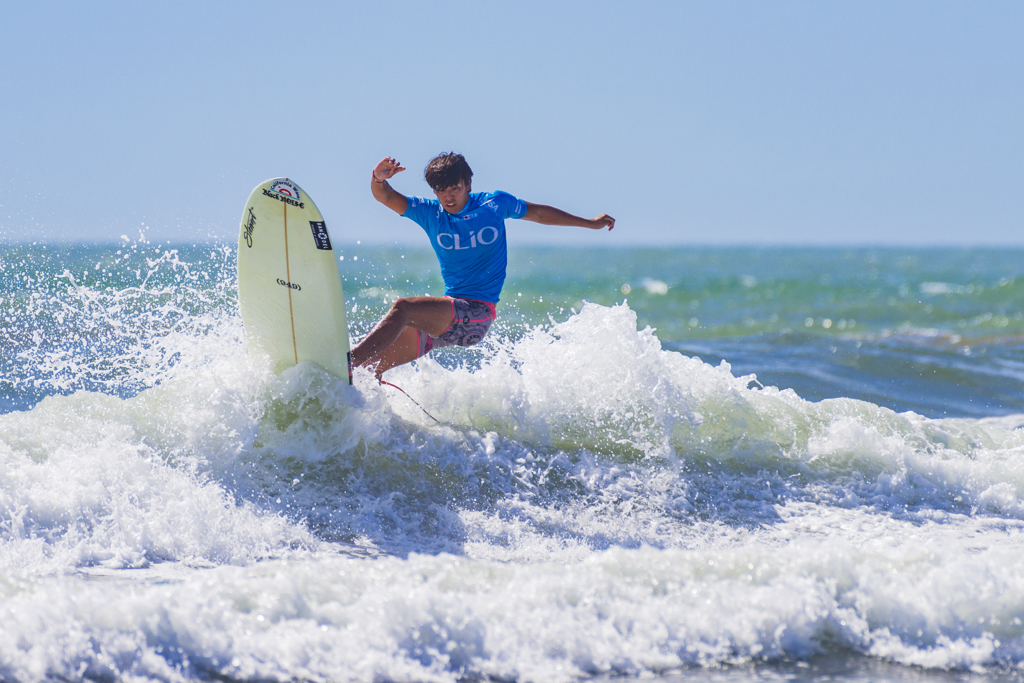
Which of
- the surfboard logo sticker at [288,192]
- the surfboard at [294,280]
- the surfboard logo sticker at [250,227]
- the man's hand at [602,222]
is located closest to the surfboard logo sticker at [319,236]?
the surfboard at [294,280]

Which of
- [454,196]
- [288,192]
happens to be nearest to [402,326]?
[454,196]

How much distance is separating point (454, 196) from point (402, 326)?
33.3 inches

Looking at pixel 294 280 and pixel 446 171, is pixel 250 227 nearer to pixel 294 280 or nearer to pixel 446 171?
pixel 294 280

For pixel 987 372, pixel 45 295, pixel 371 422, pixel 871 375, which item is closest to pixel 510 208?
pixel 371 422

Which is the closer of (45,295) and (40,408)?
(40,408)

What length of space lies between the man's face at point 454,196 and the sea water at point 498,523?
116 centimetres

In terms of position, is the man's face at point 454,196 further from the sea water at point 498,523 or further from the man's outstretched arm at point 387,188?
the sea water at point 498,523

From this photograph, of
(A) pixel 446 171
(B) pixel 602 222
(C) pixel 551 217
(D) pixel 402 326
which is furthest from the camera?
(B) pixel 602 222

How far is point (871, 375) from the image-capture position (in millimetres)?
10500

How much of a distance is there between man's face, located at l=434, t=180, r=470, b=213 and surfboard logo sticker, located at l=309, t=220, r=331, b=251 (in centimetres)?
73

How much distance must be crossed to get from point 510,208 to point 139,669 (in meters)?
3.33

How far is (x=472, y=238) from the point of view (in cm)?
525

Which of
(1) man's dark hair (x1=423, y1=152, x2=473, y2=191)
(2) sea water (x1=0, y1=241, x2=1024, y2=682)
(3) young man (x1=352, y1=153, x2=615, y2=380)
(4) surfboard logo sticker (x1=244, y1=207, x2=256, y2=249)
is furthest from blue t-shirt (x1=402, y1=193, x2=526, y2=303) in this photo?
(4) surfboard logo sticker (x1=244, y1=207, x2=256, y2=249)

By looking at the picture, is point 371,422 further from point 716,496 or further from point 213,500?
point 716,496
